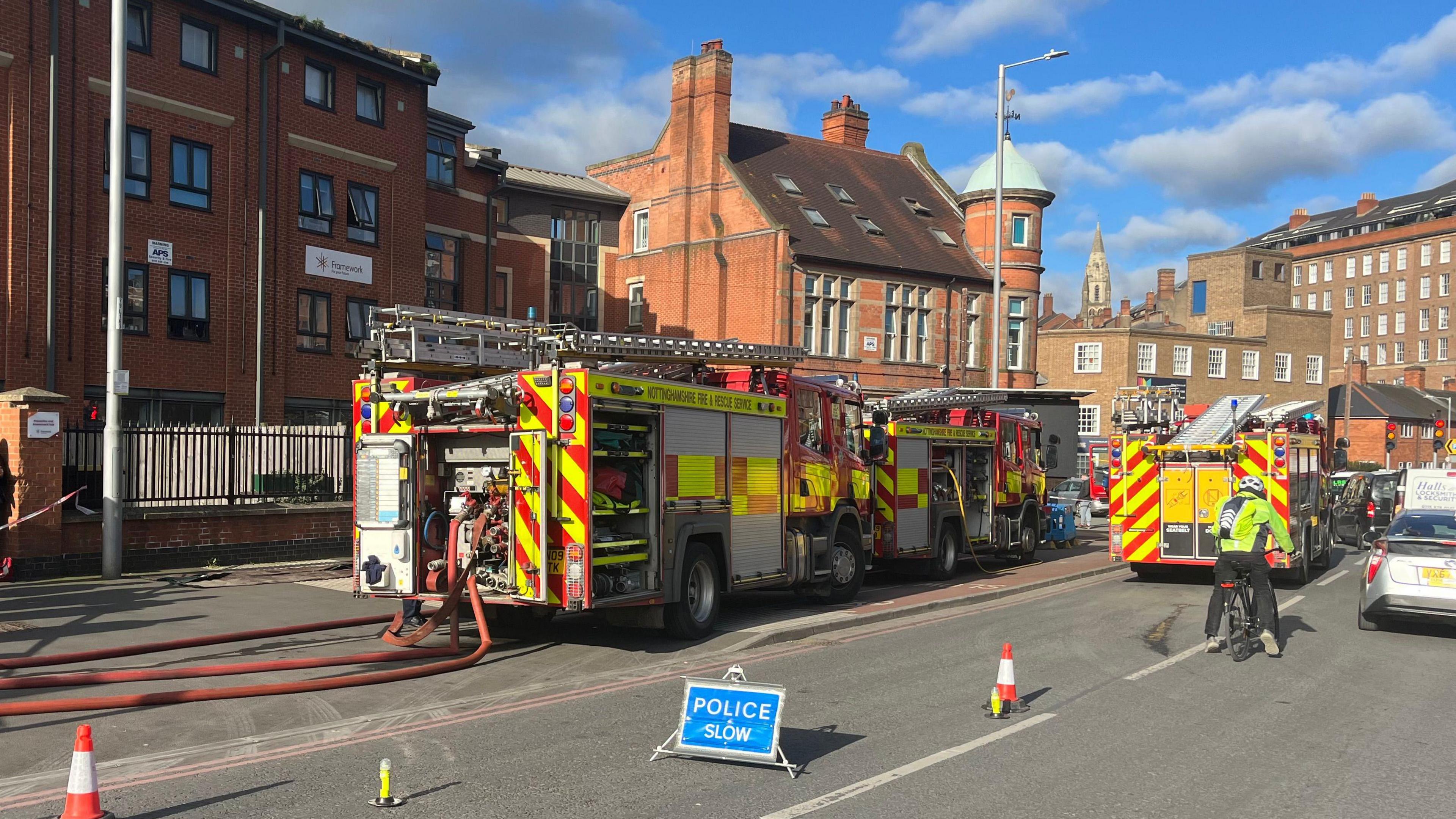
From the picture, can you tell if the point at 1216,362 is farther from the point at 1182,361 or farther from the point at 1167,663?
the point at 1167,663

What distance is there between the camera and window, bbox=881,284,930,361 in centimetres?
4359

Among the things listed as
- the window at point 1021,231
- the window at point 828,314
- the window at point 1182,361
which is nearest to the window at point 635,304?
the window at point 828,314

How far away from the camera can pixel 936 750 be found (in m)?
7.57

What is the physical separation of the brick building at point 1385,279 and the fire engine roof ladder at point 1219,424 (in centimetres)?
8288

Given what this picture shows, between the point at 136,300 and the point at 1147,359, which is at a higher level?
the point at 1147,359

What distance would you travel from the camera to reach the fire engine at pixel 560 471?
34.5 ft

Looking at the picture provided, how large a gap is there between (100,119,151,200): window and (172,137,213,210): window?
1.68 ft

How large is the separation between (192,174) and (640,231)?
23.1 meters

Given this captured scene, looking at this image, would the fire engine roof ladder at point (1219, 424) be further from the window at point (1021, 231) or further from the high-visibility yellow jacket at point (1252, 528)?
the window at point (1021, 231)

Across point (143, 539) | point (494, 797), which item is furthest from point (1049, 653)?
point (143, 539)

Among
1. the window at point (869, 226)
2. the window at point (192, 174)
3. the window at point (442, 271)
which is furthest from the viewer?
the window at point (869, 226)

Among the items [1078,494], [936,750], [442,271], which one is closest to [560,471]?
[936,750]

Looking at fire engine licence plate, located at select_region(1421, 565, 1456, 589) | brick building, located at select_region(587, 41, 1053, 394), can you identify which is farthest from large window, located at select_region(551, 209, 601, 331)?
fire engine licence plate, located at select_region(1421, 565, 1456, 589)

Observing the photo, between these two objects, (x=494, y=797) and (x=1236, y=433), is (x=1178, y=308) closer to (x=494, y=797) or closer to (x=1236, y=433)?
(x=1236, y=433)
